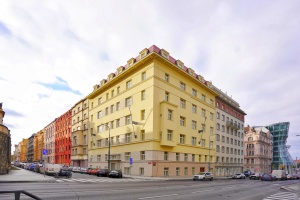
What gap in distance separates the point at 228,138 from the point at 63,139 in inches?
2117

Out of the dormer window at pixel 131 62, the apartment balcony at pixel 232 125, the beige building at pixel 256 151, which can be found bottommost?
the beige building at pixel 256 151

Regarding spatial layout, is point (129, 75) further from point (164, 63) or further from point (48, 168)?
point (48, 168)

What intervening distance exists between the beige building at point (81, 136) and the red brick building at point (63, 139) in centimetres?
781

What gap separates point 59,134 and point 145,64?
200 feet

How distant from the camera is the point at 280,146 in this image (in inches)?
4744

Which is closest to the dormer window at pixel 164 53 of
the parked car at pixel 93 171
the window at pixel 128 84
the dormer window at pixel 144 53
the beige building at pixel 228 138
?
the dormer window at pixel 144 53

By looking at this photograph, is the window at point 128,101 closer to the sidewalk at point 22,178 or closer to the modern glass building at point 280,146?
the sidewalk at point 22,178

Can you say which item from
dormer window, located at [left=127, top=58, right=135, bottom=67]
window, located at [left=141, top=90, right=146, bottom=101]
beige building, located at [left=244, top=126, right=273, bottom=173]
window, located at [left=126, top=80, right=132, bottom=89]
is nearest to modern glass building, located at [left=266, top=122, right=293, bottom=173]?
beige building, located at [left=244, top=126, right=273, bottom=173]

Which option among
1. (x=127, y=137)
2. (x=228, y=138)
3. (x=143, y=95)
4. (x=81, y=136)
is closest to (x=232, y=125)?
(x=228, y=138)

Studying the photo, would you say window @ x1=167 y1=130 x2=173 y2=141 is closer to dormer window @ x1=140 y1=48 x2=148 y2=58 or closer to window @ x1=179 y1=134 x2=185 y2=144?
window @ x1=179 y1=134 x2=185 y2=144

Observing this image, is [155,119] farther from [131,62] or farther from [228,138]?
[228,138]

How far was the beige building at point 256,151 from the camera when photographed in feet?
330

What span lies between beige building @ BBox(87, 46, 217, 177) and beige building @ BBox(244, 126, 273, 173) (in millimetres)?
50985

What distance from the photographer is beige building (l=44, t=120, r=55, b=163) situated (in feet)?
328
